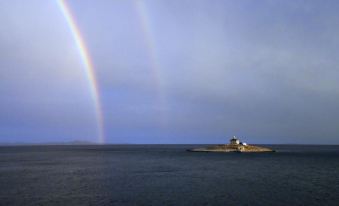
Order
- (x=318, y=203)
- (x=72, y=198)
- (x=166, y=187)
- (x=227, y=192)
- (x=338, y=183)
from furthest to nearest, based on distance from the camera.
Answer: (x=338, y=183)
(x=166, y=187)
(x=227, y=192)
(x=72, y=198)
(x=318, y=203)

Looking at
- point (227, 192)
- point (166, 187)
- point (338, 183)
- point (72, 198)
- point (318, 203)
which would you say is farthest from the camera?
point (338, 183)

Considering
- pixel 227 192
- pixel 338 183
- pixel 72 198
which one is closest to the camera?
pixel 72 198

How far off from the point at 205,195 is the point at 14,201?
2595 cm

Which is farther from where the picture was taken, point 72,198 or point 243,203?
point 72,198

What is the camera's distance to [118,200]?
52.7 metres

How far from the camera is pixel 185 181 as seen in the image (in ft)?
249

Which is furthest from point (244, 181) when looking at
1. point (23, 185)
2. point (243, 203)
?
point (23, 185)

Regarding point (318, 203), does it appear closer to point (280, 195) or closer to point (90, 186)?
point (280, 195)

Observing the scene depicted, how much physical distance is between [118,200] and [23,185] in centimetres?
2552

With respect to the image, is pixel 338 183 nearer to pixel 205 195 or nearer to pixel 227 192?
pixel 227 192

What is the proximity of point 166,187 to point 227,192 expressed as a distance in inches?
456

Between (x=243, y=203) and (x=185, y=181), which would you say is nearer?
(x=243, y=203)

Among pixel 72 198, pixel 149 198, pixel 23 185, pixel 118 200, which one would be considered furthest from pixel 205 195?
pixel 23 185

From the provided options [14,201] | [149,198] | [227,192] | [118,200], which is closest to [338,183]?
[227,192]
